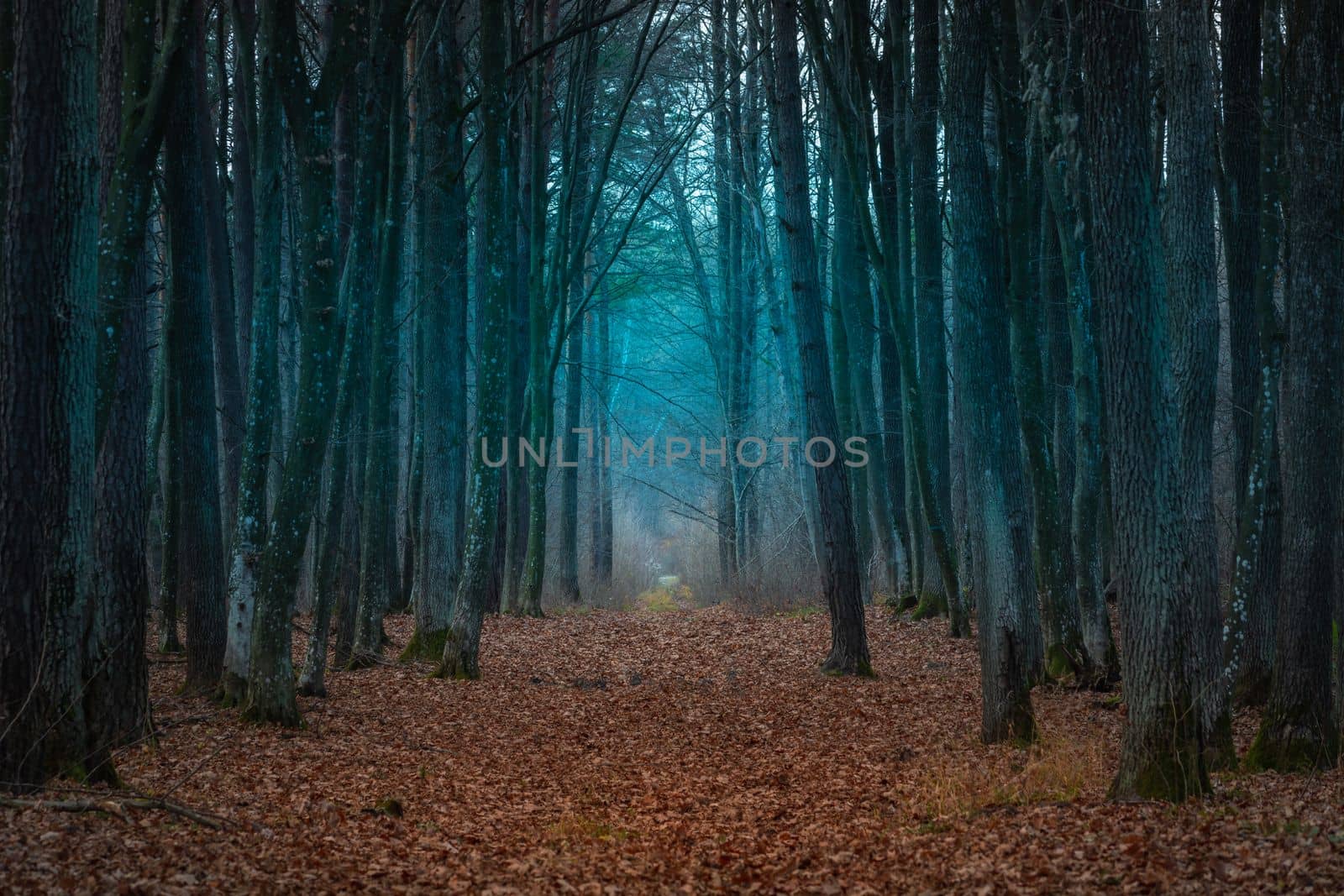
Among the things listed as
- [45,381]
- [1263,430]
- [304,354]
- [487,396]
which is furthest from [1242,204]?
[45,381]

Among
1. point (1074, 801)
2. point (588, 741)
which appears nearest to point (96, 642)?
point (588, 741)

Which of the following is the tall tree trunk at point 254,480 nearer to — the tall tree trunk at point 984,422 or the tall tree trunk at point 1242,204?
the tall tree trunk at point 984,422

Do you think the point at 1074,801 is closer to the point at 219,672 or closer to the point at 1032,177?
the point at 219,672

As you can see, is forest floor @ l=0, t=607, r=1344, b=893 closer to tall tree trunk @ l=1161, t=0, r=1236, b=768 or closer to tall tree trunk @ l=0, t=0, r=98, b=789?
tall tree trunk @ l=0, t=0, r=98, b=789

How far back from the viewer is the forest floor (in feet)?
16.0

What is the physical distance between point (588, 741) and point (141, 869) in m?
4.60

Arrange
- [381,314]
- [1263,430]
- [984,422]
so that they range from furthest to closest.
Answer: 1. [381,314]
2. [984,422]
3. [1263,430]

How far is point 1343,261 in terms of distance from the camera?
23.5 feet

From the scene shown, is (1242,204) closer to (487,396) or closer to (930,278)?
(930,278)

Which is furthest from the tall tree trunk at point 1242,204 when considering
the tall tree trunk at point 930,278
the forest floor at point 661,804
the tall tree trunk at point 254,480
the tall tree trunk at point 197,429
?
the tall tree trunk at point 197,429

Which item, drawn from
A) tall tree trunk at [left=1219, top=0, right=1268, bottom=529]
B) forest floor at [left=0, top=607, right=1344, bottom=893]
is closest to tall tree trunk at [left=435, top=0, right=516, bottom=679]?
forest floor at [left=0, top=607, right=1344, bottom=893]

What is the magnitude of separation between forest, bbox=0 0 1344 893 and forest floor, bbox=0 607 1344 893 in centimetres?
4

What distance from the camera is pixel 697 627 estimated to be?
17.4m

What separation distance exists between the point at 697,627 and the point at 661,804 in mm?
10492
